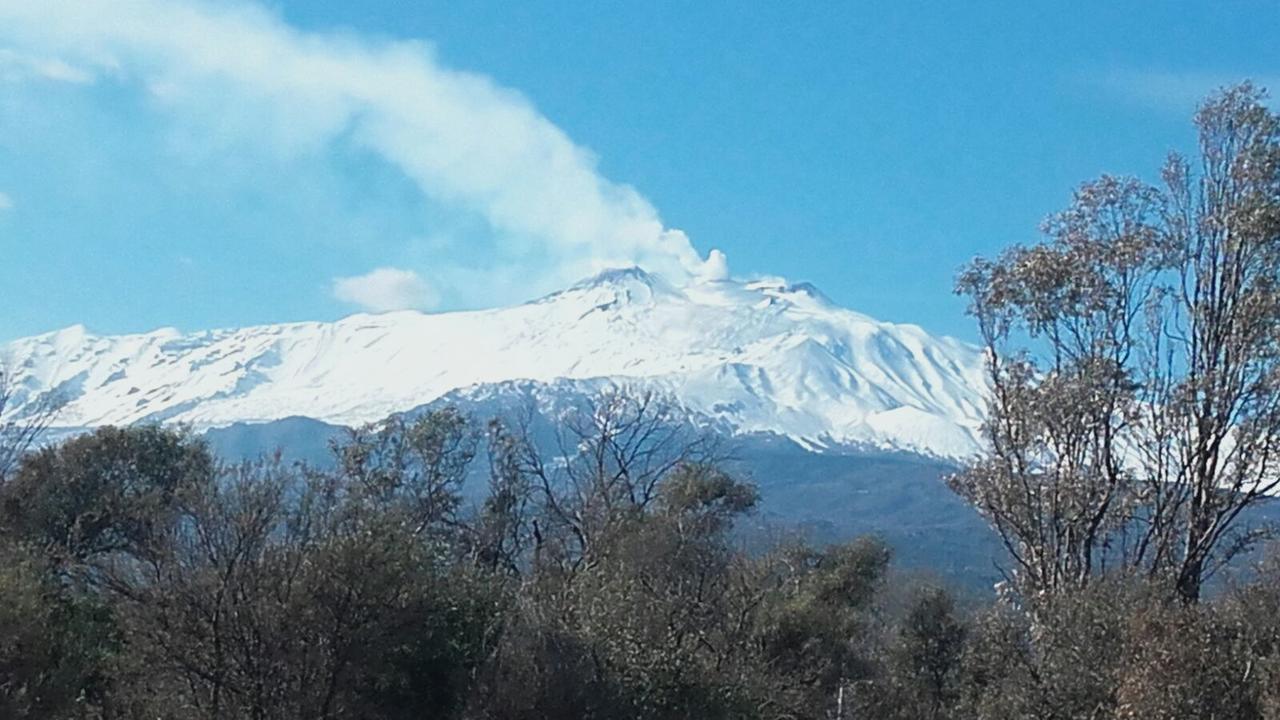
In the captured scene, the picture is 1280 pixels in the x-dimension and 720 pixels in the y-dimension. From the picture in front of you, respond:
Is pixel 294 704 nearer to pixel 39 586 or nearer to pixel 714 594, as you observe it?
pixel 39 586

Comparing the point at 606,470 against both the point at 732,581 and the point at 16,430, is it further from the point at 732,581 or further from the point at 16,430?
the point at 16,430

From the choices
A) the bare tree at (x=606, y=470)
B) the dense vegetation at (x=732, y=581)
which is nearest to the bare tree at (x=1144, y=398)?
the dense vegetation at (x=732, y=581)

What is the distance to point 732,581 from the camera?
34500 mm

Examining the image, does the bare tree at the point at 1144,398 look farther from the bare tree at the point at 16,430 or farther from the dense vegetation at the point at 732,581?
the bare tree at the point at 16,430

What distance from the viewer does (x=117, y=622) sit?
18.9 m

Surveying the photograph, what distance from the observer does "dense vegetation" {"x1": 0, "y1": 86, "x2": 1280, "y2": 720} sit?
18.8 m

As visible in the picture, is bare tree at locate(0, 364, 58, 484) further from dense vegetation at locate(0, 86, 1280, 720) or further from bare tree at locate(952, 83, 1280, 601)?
bare tree at locate(952, 83, 1280, 601)

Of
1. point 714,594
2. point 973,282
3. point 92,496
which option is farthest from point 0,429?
point 973,282

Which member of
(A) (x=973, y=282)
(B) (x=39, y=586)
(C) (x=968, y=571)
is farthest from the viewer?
(C) (x=968, y=571)

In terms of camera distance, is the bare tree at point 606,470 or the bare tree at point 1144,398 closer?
the bare tree at point 1144,398

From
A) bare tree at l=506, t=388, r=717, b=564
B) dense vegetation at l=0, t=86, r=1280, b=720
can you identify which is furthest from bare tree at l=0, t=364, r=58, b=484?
bare tree at l=506, t=388, r=717, b=564

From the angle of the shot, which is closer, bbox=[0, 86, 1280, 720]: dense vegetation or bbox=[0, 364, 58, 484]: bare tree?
bbox=[0, 86, 1280, 720]: dense vegetation

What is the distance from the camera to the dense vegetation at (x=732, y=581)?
18.8m

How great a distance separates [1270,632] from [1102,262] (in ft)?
25.6
